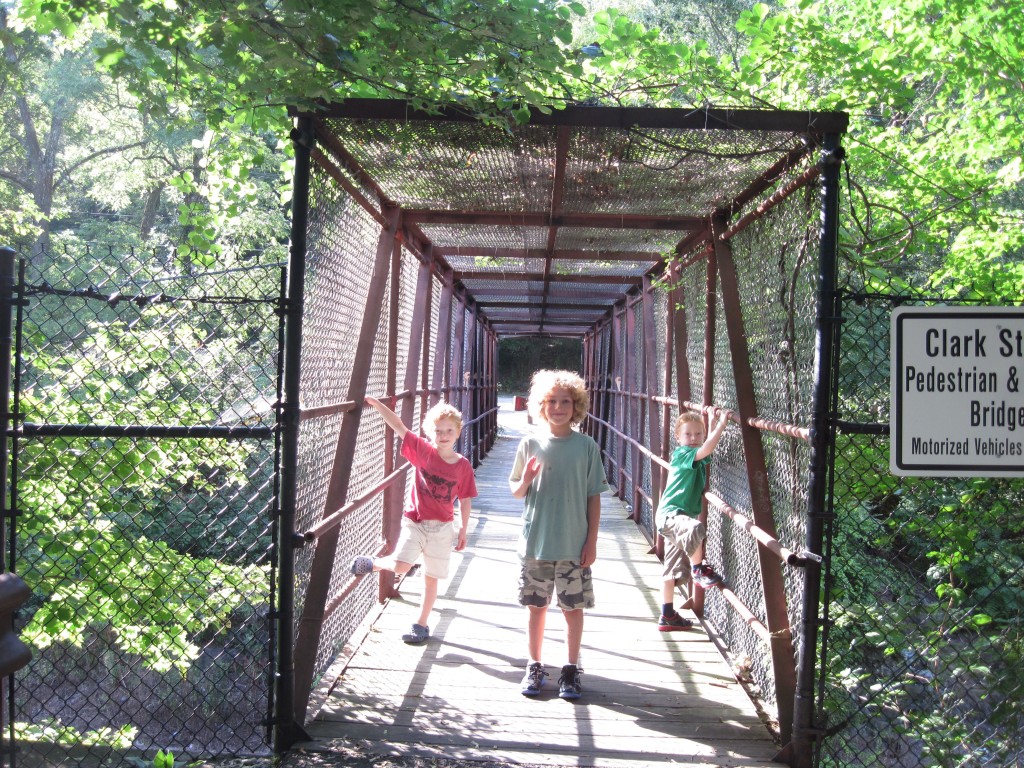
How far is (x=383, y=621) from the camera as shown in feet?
17.0

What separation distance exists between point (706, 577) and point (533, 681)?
115 cm

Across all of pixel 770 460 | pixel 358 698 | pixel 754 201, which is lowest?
pixel 358 698

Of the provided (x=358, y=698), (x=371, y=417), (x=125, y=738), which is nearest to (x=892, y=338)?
(x=358, y=698)

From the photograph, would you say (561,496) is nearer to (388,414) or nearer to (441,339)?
(388,414)

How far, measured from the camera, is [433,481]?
4.63 meters

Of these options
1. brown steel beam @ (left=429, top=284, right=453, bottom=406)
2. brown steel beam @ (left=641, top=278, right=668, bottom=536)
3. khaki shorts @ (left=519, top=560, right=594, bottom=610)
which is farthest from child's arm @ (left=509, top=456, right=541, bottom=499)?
brown steel beam @ (left=429, top=284, right=453, bottom=406)

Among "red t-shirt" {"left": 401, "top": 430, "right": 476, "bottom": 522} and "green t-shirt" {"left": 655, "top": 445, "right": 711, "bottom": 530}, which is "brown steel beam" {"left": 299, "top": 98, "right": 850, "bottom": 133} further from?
"green t-shirt" {"left": 655, "top": 445, "right": 711, "bottom": 530}

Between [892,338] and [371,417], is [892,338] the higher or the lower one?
the higher one

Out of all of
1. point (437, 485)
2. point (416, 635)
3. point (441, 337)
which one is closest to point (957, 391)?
point (437, 485)

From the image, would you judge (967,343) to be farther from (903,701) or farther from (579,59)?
(903,701)

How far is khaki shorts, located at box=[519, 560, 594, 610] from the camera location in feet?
12.9

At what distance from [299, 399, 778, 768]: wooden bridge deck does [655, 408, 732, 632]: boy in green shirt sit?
0.31m

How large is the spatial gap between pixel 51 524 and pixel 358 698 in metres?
1.86

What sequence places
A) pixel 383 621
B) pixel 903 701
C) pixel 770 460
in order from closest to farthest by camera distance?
pixel 770 460 → pixel 383 621 → pixel 903 701
